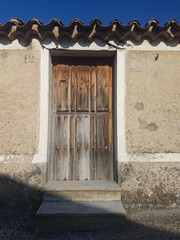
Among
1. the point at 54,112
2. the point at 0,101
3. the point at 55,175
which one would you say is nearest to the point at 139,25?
the point at 54,112

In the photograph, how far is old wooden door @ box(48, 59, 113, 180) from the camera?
424 cm

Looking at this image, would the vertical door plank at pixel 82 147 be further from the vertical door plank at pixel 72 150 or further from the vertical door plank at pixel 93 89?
the vertical door plank at pixel 93 89

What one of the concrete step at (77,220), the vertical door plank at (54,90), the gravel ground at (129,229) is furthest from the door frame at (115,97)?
the concrete step at (77,220)

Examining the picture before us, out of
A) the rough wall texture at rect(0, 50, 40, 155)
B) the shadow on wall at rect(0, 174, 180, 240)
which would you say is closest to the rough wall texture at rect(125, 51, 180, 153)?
the shadow on wall at rect(0, 174, 180, 240)

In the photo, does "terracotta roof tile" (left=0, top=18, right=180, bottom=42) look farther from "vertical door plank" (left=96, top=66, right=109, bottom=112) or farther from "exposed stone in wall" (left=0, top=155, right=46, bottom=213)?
"exposed stone in wall" (left=0, top=155, right=46, bottom=213)

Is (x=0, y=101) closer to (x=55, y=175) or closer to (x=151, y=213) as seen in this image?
(x=55, y=175)

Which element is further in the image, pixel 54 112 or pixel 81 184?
pixel 54 112

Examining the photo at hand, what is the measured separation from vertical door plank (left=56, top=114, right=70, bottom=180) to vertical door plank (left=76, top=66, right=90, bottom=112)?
33 centimetres

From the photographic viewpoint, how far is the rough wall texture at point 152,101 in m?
3.93

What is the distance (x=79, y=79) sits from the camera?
14.3ft

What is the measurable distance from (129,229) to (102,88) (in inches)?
94.0

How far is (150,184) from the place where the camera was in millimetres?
3816

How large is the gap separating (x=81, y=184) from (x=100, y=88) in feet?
5.68

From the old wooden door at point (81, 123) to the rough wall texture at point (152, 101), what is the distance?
487 mm
